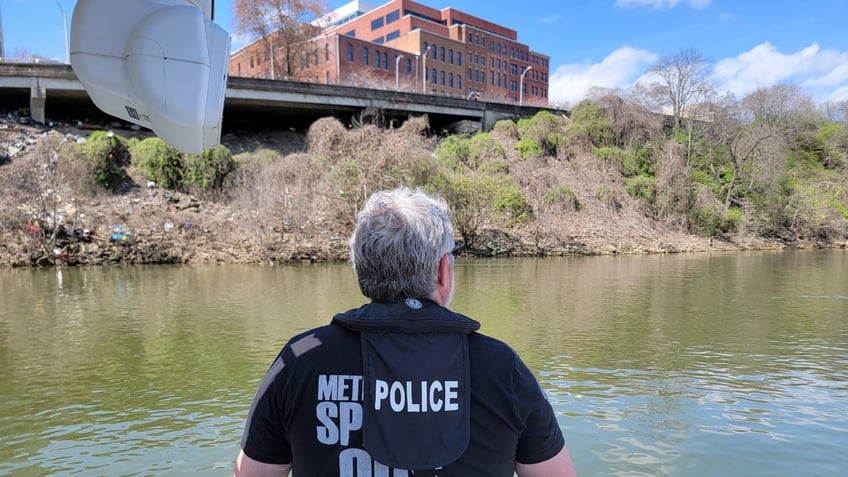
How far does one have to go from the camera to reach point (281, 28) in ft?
152

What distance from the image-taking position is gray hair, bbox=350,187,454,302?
148 centimetres

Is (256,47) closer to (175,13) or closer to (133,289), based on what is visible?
(133,289)

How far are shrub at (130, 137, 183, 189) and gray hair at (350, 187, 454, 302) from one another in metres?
23.8

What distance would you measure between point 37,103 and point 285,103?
38.2 ft

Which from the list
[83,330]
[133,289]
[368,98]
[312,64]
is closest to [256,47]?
[312,64]

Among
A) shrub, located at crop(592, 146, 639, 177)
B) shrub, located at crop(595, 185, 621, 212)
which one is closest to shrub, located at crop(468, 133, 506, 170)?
shrub, located at crop(595, 185, 621, 212)

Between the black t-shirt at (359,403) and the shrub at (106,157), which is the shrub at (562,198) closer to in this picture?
the shrub at (106,157)

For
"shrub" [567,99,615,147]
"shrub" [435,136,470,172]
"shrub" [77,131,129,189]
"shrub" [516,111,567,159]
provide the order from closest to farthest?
"shrub" [77,131,129,189] → "shrub" [435,136,470,172] → "shrub" [516,111,567,159] → "shrub" [567,99,615,147]

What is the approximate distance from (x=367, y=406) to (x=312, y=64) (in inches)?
2076

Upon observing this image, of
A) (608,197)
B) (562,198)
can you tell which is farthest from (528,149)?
(562,198)

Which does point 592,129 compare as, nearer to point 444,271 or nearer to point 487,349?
point 444,271

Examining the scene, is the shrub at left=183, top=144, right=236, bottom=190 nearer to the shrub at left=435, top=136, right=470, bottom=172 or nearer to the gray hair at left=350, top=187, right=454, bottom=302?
the shrub at left=435, top=136, right=470, bottom=172

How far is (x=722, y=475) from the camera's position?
153 inches

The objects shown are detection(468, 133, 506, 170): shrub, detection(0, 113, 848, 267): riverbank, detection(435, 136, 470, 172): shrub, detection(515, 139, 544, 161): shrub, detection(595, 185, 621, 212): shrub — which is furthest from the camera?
detection(515, 139, 544, 161): shrub
